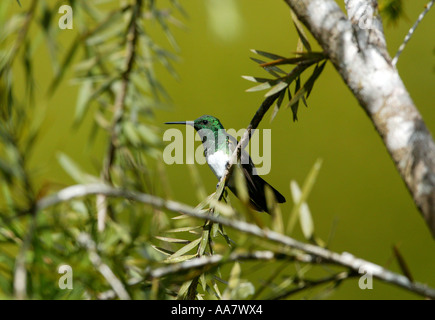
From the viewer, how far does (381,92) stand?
181 millimetres

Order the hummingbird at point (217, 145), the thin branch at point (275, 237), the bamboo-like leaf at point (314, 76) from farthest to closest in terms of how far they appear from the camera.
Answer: the hummingbird at point (217, 145) → the bamboo-like leaf at point (314, 76) → the thin branch at point (275, 237)

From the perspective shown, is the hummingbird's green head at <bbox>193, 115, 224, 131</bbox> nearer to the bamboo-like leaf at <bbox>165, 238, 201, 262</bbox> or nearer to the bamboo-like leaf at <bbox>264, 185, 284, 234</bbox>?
the bamboo-like leaf at <bbox>165, 238, 201, 262</bbox>

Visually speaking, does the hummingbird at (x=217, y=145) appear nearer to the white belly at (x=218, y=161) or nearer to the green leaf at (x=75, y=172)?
the white belly at (x=218, y=161)

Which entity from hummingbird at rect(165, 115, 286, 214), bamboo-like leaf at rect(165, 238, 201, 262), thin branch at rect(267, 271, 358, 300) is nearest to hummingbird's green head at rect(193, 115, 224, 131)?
hummingbird at rect(165, 115, 286, 214)

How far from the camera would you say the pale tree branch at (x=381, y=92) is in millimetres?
161

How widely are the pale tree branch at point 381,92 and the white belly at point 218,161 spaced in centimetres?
53

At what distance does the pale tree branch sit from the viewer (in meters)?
→ 0.16

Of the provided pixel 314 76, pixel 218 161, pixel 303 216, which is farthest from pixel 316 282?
pixel 218 161

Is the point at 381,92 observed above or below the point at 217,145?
below

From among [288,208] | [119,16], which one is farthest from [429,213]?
[288,208]

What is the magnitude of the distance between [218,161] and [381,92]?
571 mm

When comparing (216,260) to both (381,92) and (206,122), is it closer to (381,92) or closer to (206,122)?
(381,92)

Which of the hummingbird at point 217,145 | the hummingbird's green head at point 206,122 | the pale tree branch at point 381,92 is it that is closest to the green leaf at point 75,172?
the pale tree branch at point 381,92
